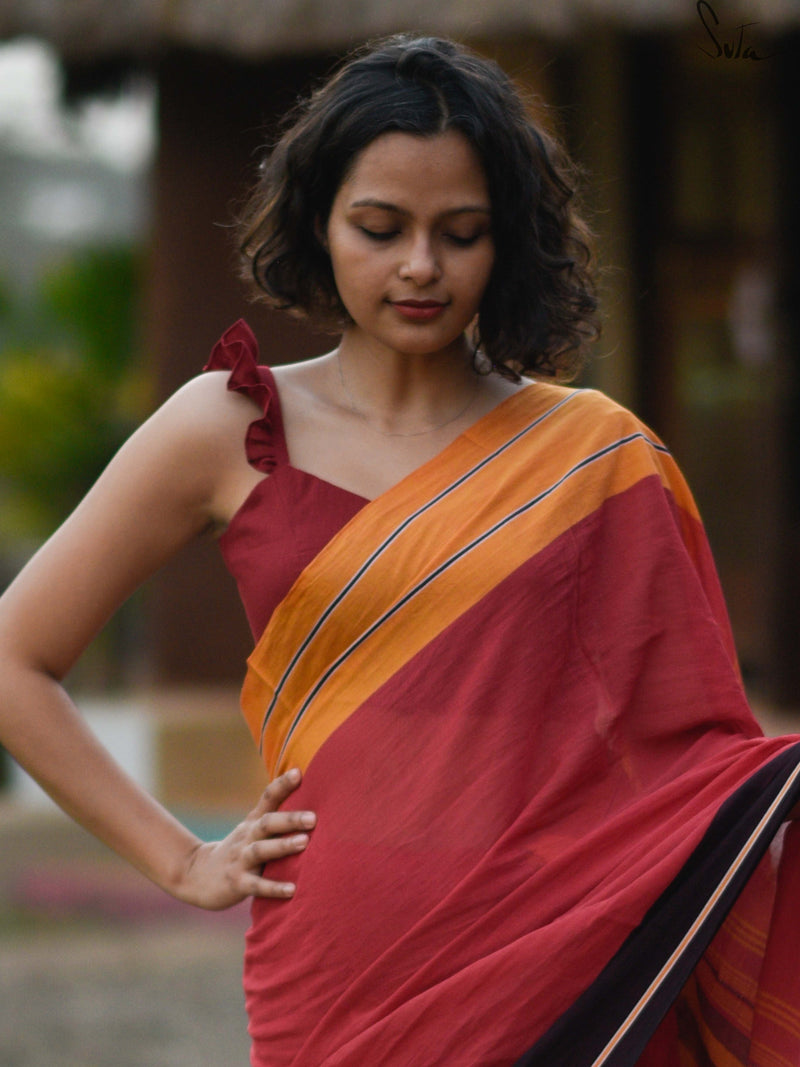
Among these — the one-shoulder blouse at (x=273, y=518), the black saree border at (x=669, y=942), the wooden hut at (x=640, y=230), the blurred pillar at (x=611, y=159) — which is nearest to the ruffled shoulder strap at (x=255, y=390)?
the one-shoulder blouse at (x=273, y=518)

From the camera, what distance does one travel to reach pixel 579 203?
2650mm

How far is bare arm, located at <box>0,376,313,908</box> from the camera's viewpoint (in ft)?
7.45

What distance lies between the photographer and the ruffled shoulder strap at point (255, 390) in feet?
7.47

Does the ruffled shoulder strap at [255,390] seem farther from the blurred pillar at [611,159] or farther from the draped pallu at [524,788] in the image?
the blurred pillar at [611,159]

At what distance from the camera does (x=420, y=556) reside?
2.21 metres

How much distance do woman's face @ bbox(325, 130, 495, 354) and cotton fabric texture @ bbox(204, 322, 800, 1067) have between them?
181mm

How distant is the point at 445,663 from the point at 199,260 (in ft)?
20.2

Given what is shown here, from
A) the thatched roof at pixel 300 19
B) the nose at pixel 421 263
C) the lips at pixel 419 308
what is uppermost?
the thatched roof at pixel 300 19

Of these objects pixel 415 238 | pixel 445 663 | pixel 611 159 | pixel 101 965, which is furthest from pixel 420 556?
pixel 611 159

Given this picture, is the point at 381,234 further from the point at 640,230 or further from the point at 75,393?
the point at 75,393

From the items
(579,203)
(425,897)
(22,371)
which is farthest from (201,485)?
(22,371)

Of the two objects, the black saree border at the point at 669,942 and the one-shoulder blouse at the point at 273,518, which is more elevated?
the one-shoulder blouse at the point at 273,518

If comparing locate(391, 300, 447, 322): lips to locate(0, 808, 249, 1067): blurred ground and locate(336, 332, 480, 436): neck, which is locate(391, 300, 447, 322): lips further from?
locate(0, 808, 249, 1067): blurred ground

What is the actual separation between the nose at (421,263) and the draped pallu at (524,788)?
0.85ft
